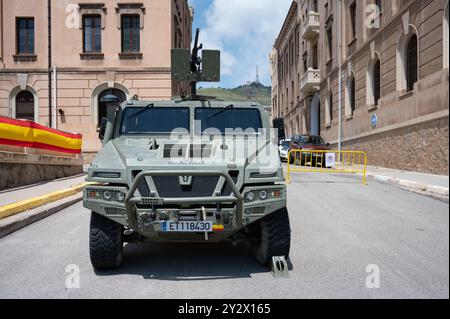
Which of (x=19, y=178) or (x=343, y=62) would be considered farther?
(x=343, y=62)

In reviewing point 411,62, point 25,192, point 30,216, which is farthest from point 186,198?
point 411,62

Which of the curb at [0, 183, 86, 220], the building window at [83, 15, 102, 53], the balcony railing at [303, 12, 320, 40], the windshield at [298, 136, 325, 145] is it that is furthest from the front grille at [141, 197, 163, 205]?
the balcony railing at [303, 12, 320, 40]

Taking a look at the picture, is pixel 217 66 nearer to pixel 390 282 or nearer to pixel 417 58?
pixel 390 282

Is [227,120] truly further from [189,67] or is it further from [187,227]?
[189,67]

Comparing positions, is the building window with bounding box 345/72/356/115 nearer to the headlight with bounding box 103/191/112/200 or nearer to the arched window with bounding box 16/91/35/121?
the arched window with bounding box 16/91/35/121

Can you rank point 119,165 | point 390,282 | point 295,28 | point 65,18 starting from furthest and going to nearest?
1. point 295,28
2. point 65,18
3. point 119,165
4. point 390,282

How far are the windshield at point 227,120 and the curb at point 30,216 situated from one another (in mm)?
3412

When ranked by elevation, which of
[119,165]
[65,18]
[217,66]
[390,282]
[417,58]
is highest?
[65,18]

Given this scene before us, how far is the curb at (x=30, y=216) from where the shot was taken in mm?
6277

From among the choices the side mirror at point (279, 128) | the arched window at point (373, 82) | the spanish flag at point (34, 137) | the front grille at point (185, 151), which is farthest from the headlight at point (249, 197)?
the arched window at point (373, 82)

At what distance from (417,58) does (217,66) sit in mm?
9749

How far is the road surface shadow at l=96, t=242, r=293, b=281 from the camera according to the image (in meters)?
4.11
